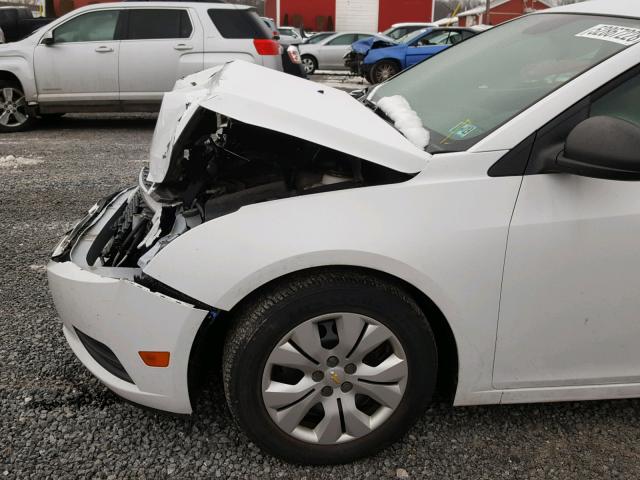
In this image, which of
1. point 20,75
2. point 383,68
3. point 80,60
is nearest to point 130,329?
point 80,60

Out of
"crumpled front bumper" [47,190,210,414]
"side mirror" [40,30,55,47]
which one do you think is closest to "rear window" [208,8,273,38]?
"side mirror" [40,30,55,47]

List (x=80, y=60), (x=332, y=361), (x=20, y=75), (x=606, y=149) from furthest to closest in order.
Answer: (x=80, y=60) → (x=20, y=75) → (x=332, y=361) → (x=606, y=149)

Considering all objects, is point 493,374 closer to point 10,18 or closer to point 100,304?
point 100,304

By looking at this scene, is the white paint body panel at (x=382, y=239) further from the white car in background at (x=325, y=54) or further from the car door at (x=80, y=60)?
the white car in background at (x=325, y=54)

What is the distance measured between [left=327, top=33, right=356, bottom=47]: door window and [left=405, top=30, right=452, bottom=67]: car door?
537 cm

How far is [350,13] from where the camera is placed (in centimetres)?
4088

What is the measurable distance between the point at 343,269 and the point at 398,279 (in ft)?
0.64

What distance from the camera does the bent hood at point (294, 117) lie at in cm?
201

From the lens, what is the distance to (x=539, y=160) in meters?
1.99

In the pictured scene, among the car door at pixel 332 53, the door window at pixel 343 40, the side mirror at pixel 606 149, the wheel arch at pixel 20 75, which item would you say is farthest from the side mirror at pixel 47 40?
the door window at pixel 343 40

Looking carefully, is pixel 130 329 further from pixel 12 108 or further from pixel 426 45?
pixel 426 45

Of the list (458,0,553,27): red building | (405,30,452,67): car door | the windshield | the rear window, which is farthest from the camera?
(458,0,553,27): red building

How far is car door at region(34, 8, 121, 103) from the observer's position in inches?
324

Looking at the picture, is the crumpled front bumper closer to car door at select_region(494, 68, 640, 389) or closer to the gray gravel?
the gray gravel
